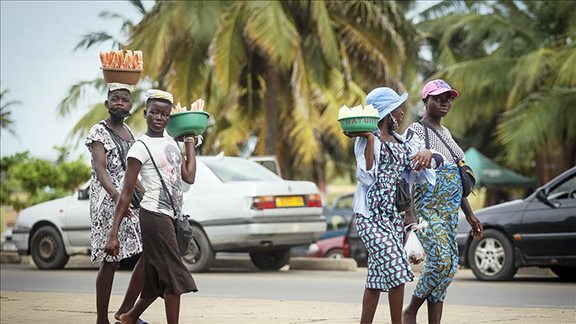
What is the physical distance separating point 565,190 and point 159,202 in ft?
25.5

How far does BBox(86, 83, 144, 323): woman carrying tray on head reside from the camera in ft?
25.7

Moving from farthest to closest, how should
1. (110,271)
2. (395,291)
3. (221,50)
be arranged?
1. (221,50)
2. (110,271)
3. (395,291)

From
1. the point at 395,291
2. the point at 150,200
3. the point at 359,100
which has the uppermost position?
the point at 359,100

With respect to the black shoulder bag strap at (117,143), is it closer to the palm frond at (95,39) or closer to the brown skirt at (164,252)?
the brown skirt at (164,252)

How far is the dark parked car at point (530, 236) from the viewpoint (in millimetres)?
13508

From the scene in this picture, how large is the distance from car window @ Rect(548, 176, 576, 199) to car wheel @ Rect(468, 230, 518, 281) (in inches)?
32.2

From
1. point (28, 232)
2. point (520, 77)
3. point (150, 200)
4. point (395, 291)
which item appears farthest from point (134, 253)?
point (520, 77)

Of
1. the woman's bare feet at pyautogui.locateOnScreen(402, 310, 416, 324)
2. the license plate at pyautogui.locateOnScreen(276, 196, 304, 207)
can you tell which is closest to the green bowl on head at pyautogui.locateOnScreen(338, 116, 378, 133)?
the woman's bare feet at pyautogui.locateOnScreen(402, 310, 416, 324)

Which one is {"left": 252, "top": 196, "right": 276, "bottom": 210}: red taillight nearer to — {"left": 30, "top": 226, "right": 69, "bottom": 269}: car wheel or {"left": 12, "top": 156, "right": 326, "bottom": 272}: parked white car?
{"left": 12, "top": 156, "right": 326, "bottom": 272}: parked white car

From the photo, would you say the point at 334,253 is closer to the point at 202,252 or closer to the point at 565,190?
the point at 202,252

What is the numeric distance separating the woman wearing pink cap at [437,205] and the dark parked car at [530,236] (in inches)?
244

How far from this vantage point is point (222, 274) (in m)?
15.5

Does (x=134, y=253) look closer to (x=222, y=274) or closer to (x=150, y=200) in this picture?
(x=150, y=200)

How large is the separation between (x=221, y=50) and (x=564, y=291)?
13.8 metres
